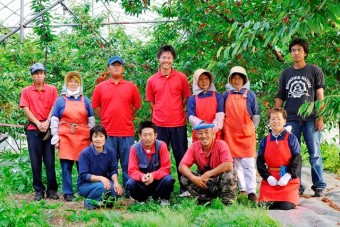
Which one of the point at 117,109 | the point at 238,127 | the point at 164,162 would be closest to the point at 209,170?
the point at 164,162

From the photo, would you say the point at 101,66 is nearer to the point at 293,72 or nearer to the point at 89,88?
the point at 89,88

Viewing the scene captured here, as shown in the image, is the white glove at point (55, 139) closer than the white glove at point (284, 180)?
No

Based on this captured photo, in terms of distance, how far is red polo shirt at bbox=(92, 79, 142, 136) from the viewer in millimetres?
6539

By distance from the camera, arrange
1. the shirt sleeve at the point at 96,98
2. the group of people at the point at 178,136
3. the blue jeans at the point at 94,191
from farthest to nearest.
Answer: the shirt sleeve at the point at 96,98
the blue jeans at the point at 94,191
the group of people at the point at 178,136

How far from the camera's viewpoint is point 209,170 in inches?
236

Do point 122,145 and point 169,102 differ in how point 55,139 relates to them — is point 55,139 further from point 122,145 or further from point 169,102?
point 169,102

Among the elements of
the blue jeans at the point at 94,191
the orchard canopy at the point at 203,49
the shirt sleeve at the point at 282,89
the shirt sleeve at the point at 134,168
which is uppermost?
the orchard canopy at the point at 203,49

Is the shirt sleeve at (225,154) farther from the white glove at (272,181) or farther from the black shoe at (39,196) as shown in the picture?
the black shoe at (39,196)

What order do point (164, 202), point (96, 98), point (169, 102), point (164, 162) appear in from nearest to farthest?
point (164, 202)
point (164, 162)
point (169, 102)
point (96, 98)

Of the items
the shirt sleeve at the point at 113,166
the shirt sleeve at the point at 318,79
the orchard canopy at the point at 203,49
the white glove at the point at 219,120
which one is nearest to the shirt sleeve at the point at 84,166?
the shirt sleeve at the point at 113,166

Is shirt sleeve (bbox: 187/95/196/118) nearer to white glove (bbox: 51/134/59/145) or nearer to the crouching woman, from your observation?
the crouching woman

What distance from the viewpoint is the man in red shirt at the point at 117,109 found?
→ 6.54m

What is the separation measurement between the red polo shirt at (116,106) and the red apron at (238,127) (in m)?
Result: 1.16

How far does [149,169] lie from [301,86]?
1899 mm
